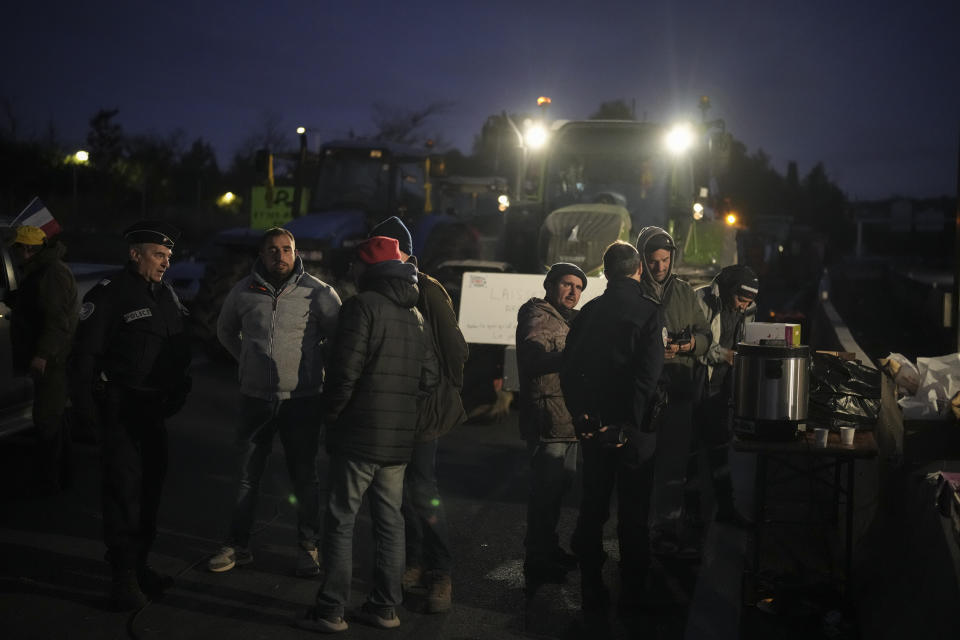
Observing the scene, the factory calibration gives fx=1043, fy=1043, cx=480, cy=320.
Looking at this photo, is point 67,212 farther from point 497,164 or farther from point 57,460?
point 57,460

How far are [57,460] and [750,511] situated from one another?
5.03 m

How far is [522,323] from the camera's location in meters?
6.19

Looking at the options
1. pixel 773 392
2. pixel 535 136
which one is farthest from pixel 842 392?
pixel 535 136

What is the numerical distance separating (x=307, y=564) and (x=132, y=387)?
1432mm

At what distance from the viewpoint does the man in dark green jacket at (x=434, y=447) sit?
5578 mm

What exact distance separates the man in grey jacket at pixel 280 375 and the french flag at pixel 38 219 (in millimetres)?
2282

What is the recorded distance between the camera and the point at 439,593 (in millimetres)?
5605

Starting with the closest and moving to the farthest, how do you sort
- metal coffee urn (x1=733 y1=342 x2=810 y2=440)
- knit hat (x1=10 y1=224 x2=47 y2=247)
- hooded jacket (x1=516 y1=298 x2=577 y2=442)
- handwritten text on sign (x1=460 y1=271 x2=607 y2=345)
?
metal coffee urn (x1=733 y1=342 x2=810 y2=440)
hooded jacket (x1=516 y1=298 x2=577 y2=442)
knit hat (x1=10 y1=224 x2=47 y2=247)
handwritten text on sign (x1=460 y1=271 x2=607 y2=345)

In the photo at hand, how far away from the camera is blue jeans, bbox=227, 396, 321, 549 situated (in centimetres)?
598

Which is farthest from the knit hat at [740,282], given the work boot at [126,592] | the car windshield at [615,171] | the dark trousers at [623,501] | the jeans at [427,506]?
the car windshield at [615,171]

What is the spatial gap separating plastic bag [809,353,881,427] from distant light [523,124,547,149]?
7.42 metres

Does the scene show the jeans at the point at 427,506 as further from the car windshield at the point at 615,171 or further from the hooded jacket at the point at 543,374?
the car windshield at the point at 615,171

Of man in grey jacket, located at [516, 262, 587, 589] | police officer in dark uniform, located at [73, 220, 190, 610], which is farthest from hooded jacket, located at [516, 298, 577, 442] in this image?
police officer in dark uniform, located at [73, 220, 190, 610]

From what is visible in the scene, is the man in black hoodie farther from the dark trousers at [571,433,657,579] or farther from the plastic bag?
the plastic bag
